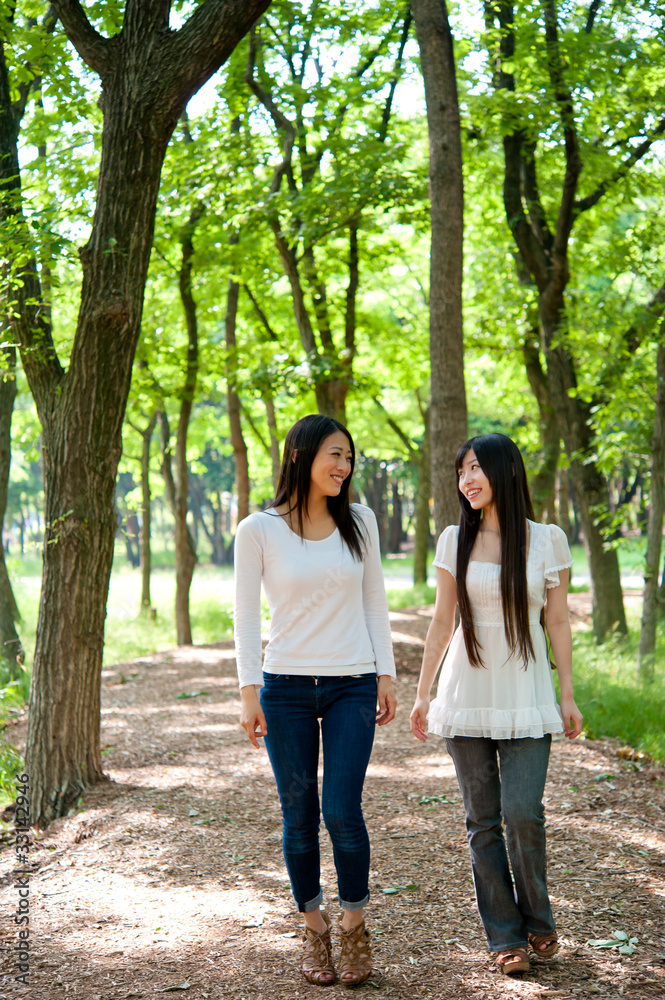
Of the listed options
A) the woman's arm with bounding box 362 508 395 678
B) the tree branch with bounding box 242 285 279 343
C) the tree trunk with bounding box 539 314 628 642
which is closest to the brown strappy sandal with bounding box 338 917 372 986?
the woman's arm with bounding box 362 508 395 678

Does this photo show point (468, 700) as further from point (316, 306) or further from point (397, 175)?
point (316, 306)

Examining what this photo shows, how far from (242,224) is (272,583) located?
785 cm

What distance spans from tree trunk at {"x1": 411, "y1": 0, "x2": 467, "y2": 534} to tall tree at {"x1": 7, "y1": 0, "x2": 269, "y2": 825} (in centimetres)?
251

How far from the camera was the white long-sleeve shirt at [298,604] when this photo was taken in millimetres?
3230

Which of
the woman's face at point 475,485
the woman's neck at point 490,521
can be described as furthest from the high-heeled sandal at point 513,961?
the woman's face at point 475,485

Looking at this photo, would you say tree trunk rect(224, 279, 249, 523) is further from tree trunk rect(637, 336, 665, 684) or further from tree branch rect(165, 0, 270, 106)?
Result: tree branch rect(165, 0, 270, 106)

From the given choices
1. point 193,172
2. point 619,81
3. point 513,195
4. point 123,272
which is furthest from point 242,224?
point 123,272

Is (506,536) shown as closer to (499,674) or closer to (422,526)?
(499,674)

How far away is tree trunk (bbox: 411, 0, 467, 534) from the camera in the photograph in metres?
7.34

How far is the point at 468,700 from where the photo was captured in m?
3.26

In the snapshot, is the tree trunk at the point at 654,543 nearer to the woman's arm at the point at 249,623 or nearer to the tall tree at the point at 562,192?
the tall tree at the point at 562,192

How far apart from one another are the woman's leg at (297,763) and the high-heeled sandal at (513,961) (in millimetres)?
746

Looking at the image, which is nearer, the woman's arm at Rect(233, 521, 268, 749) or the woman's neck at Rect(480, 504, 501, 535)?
the woman's arm at Rect(233, 521, 268, 749)

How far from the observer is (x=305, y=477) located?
342 cm
